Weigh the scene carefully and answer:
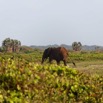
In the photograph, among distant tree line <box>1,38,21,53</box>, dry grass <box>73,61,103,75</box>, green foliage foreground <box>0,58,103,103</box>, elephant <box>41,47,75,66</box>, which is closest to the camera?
green foliage foreground <box>0,58,103,103</box>

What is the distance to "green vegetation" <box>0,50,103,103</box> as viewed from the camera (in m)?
11.0

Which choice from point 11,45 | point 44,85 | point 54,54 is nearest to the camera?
point 44,85

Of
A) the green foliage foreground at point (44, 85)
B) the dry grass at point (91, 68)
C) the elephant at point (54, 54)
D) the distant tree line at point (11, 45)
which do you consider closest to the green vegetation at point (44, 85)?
the green foliage foreground at point (44, 85)

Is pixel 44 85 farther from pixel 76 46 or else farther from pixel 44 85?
pixel 76 46

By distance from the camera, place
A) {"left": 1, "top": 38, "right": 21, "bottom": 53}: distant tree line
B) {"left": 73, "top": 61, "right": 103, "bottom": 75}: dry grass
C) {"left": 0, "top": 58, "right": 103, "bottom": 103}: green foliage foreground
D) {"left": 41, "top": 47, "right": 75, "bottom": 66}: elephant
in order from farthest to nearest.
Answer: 1. {"left": 1, "top": 38, "right": 21, "bottom": 53}: distant tree line
2. {"left": 41, "top": 47, "right": 75, "bottom": 66}: elephant
3. {"left": 73, "top": 61, "right": 103, "bottom": 75}: dry grass
4. {"left": 0, "top": 58, "right": 103, "bottom": 103}: green foliage foreground

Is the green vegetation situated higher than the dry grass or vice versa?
the green vegetation

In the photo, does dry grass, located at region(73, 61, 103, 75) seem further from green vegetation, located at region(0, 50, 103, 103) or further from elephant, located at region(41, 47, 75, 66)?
green vegetation, located at region(0, 50, 103, 103)

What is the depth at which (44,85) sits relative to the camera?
1191 centimetres

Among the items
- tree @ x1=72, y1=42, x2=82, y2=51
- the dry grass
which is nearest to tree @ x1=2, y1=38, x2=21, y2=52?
tree @ x1=72, y1=42, x2=82, y2=51

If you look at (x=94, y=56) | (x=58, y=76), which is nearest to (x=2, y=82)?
(x=58, y=76)

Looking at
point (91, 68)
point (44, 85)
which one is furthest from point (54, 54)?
point (44, 85)

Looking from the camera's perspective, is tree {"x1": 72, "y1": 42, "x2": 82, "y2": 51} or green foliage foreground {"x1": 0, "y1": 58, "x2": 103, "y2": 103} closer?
green foliage foreground {"x1": 0, "y1": 58, "x2": 103, "y2": 103}

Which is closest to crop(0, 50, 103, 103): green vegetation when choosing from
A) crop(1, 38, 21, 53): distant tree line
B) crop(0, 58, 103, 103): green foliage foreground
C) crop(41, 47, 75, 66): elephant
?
crop(0, 58, 103, 103): green foliage foreground

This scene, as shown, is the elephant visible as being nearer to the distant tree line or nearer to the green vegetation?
the green vegetation
